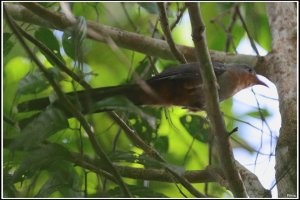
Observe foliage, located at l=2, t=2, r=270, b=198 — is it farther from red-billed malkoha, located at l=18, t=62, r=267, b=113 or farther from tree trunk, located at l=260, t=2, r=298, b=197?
tree trunk, located at l=260, t=2, r=298, b=197

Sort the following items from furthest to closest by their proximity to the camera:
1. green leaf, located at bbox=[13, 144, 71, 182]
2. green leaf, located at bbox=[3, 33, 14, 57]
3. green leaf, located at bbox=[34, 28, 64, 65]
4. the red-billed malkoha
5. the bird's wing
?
the bird's wing, the red-billed malkoha, green leaf, located at bbox=[34, 28, 64, 65], green leaf, located at bbox=[3, 33, 14, 57], green leaf, located at bbox=[13, 144, 71, 182]

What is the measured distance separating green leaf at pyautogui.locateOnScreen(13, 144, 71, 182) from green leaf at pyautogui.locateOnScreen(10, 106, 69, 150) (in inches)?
2.8

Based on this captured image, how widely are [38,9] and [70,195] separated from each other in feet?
3.14

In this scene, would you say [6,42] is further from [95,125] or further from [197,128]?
[197,128]

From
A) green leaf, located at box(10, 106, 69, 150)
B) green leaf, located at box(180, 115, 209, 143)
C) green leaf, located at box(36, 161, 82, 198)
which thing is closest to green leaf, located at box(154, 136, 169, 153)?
green leaf, located at box(180, 115, 209, 143)

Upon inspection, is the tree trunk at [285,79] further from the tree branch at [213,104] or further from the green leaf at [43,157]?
the green leaf at [43,157]

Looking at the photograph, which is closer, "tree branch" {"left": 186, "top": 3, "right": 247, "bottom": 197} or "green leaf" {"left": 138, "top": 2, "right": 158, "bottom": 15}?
"tree branch" {"left": 186, "top": 3, "right": 247, "bottom": 197}

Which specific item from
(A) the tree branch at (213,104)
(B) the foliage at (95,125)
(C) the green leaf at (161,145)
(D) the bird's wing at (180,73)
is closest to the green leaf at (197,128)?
(B) the foliage at (95,125)

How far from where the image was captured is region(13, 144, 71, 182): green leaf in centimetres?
196

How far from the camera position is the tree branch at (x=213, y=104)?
7.08 feet

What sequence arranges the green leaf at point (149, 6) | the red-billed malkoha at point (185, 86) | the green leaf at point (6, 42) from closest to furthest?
the green leaf at point (149, 6) → the green leaf at point (6, 42) → the red-billed malkoha at point (185, 86)

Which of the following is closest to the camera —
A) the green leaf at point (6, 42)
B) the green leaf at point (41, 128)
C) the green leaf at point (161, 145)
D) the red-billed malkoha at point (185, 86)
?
the green leaf at point (41, 128)

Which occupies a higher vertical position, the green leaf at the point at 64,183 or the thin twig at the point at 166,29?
the thin twig at the point at 166,29

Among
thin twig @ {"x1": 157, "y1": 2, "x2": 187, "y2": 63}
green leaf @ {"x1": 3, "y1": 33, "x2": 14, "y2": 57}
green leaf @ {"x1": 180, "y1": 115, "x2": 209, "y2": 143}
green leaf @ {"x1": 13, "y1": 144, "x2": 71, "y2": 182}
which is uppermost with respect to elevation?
thin twig @ {"x1": 157, "y1": 2, "x2": 187, "y2": 63}
